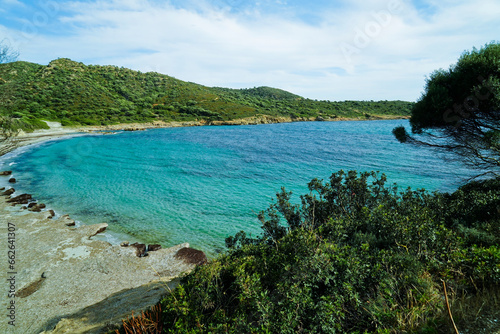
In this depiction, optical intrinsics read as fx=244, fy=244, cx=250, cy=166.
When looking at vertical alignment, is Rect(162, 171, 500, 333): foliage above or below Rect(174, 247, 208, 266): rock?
above

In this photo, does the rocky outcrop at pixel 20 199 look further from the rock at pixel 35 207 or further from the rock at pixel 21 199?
the rock at pixel 35 207

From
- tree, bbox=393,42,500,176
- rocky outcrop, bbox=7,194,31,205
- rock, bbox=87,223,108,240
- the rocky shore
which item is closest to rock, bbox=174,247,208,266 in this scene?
the rocky shore

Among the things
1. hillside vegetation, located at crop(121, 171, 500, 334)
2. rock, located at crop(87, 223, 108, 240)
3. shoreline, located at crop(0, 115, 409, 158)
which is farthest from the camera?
shoreline, located at crop(0, 115, 409, 158)

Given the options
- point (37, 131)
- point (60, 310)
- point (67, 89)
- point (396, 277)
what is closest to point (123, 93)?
point (67, 89)

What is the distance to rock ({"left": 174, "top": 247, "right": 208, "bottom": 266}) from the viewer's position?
1172cm

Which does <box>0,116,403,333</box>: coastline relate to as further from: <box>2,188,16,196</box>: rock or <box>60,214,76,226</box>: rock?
<box>2,188,16,196</box>: rock

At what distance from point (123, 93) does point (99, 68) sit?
127 feet

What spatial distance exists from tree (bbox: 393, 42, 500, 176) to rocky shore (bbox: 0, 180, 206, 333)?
42.5 ft

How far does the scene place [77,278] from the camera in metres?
10.6

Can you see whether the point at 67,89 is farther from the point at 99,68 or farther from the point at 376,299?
the point at 376,299

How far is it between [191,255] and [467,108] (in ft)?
46.4

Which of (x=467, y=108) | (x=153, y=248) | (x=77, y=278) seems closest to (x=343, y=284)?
(x=467, y=108)

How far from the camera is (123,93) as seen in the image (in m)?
111

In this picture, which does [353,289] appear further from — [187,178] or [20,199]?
[20,199]
